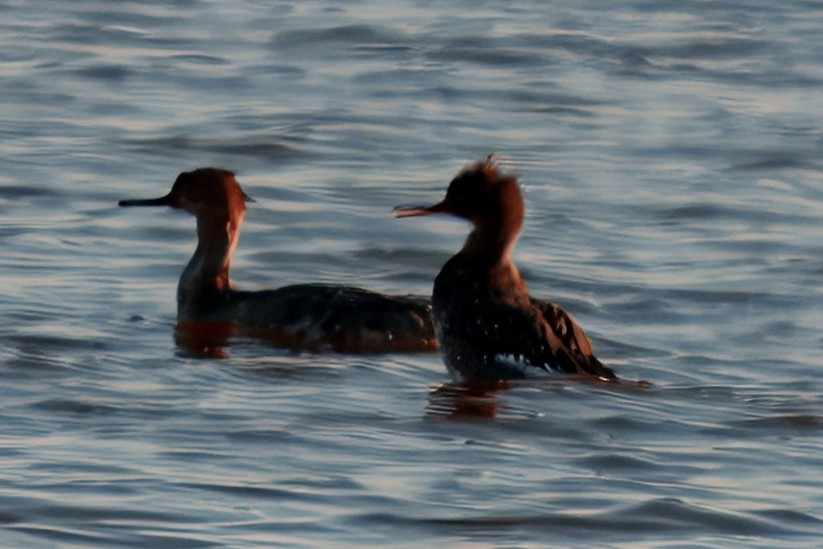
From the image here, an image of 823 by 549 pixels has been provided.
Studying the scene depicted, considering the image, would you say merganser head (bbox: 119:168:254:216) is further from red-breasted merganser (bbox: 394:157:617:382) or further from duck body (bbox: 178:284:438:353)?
red-breasted merganser (bbox: 394:157:617:382)

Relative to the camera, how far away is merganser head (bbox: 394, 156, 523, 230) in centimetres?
1030

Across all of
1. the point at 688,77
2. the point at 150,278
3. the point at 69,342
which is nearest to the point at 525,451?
the point at 69,342

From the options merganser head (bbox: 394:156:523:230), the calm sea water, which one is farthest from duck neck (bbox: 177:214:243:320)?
merganser head (bbox: 394:156:523:230)

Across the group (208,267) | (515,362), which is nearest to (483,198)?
(515,362)

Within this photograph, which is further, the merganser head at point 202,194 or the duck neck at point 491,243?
the merganser head at point 202,194

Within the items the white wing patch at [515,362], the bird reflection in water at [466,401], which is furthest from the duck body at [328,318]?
the white wing patch at [515,362]

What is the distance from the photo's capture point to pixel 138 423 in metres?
8.61

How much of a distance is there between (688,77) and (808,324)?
692 centimetres

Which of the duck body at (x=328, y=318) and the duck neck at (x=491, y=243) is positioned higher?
the duck neck at (x=491, y=243)

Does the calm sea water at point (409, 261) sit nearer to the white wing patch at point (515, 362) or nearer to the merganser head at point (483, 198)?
the white wing patch at point (515, 362)

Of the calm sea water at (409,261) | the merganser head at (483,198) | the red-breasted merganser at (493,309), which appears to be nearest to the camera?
the calm sea water at (409,261)

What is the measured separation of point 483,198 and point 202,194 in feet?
7.03

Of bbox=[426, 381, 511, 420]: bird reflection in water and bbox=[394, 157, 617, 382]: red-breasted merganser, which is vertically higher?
bbox=[394, 157, 617, 382]: red-breasted merganser

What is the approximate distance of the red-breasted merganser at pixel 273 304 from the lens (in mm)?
10547
